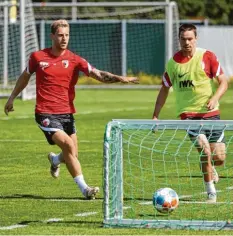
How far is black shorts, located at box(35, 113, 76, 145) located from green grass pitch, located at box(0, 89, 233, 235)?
30.3 inches

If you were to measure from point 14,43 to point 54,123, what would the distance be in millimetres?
26209

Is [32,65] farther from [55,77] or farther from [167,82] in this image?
[167,82]

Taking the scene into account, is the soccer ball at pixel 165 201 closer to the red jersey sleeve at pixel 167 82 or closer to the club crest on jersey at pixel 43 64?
the red jersey sleeve at pixel 167 82

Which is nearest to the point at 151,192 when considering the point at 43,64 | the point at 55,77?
the point at 55,77

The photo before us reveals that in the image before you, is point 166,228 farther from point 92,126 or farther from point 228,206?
point 92,126

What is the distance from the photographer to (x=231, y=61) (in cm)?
5278

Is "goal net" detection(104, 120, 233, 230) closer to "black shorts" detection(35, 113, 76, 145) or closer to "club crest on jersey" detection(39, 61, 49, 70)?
"black shorts" detection(35, 113, 76, 145)

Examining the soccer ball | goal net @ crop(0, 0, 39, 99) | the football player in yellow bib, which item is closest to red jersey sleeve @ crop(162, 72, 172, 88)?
the football player in yellow bib

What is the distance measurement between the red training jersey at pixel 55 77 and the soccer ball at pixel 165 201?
2.51m

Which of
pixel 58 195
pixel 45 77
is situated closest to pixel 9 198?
pixel 58 195

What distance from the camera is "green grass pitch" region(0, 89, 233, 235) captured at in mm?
10344

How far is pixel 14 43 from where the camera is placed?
38656 mm

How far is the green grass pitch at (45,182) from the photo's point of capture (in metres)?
10.3

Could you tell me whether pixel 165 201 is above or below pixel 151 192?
above
